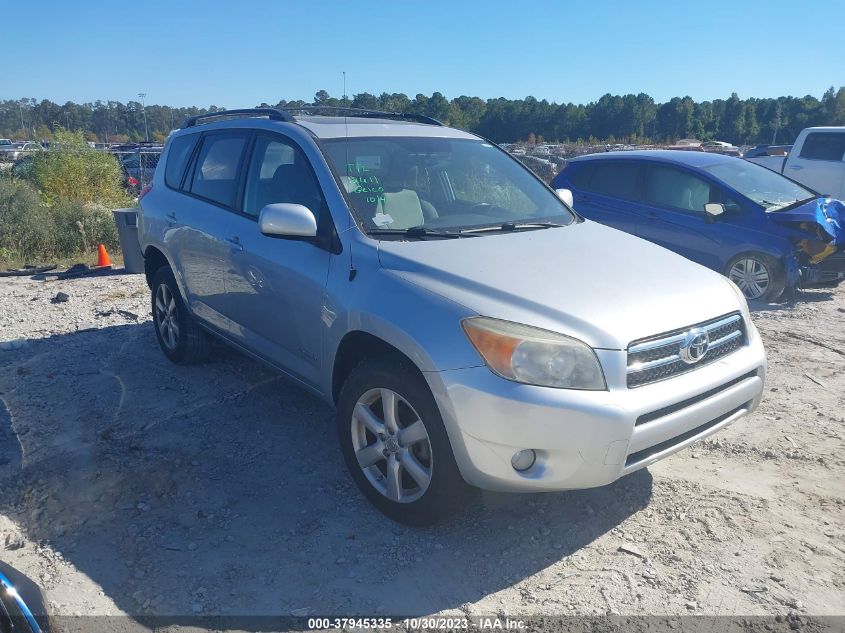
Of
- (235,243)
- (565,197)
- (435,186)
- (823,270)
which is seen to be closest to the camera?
(435,186)

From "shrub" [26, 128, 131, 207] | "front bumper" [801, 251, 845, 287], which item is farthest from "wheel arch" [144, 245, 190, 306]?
"shrub" [26, 128, 131, 207]

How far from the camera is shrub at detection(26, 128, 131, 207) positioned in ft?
50.7

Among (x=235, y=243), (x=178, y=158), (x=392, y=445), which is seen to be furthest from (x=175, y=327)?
(x=392, y=445)

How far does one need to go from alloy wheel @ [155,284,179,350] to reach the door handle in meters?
1.29

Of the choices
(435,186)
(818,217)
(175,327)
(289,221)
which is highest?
(435,186)

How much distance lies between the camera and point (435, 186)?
4207mm

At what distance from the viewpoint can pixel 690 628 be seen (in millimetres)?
2723

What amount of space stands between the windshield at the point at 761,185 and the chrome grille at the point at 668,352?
5.44m

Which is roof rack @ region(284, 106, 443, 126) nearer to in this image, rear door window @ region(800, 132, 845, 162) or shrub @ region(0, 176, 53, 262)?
shrub @ region(0, 176, 53, 262)

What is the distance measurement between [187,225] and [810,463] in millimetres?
4384

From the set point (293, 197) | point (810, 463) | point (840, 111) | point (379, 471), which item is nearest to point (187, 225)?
point (293, 197)

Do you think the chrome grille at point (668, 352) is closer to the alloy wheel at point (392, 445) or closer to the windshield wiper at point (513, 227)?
the alloy wheel at point (392, 445)

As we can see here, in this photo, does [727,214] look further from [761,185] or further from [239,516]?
[239,516]

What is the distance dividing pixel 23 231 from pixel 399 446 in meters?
10.9
